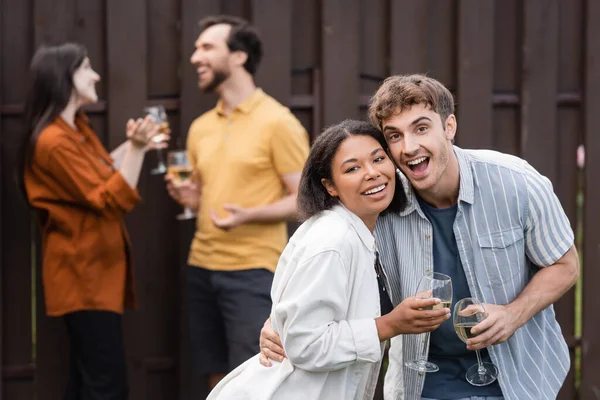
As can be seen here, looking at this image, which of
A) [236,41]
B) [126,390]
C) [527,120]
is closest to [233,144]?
[236,41]

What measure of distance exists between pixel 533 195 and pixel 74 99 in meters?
2.53

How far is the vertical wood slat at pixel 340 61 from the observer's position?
207 inches

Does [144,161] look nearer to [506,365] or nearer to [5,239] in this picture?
[5,239]

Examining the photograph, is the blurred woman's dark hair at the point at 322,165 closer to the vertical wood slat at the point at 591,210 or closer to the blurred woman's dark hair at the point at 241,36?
the blurred woman's dark hair at the point at 241,36

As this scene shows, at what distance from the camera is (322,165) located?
300 centimetres

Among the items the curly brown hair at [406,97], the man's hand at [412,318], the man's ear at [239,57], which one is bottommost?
the man's hand at [412,318]

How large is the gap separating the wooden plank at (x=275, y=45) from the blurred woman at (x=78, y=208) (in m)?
0.76

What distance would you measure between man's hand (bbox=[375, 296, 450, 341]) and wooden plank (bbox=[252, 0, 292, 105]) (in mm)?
2686

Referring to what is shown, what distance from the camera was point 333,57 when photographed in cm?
528

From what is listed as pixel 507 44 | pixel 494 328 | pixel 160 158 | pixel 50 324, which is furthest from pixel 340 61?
pixel 494 328

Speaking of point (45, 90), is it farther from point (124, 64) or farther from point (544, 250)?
point (544, 250)

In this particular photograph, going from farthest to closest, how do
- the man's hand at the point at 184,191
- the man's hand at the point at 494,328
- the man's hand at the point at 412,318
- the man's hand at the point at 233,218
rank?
the man's hand at the point at 184,191 → the man's hand at the point at 233,218 → the man's hand at the point at 494,328 → the man's hand at the point at 412,318

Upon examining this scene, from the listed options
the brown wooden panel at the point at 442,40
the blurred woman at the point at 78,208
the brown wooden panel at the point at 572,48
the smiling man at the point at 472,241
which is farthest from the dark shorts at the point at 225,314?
the brown wooden panel at the point at 572,48

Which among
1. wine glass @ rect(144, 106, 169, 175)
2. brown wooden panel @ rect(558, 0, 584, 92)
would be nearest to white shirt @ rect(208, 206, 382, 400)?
wine glass @ rect(144, 106, 169, 175)
